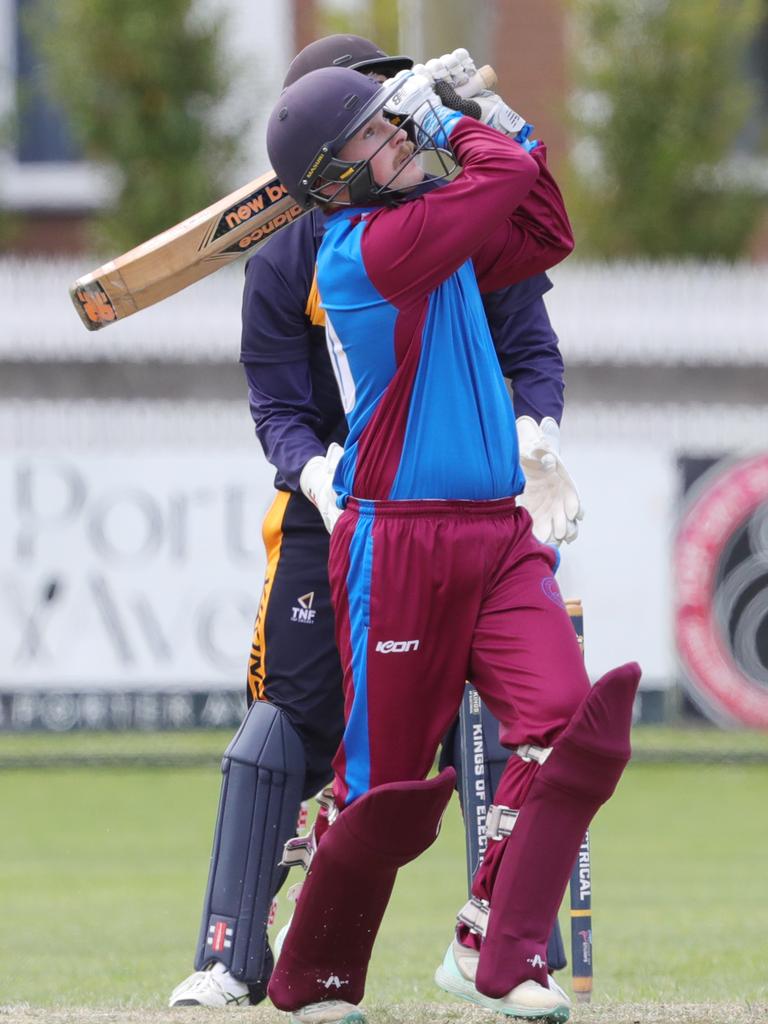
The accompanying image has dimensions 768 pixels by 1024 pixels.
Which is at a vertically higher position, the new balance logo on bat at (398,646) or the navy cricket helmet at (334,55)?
the navy cricket helmet at (334,55)

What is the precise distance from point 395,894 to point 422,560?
13.6 ft

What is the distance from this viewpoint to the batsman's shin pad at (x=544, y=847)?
163 inches

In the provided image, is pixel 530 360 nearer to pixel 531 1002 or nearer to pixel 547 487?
pixel 547 487

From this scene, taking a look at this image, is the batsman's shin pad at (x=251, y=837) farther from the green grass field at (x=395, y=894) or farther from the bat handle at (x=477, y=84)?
the bat handle at (x=477, y=84)

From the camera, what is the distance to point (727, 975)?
19.3ft

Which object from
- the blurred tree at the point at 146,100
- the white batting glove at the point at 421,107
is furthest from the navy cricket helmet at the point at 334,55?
the blurred tree at the point at 146,100

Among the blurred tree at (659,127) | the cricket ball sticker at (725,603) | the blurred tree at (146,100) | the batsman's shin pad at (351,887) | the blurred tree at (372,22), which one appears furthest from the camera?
the blurred tree at (372,22)

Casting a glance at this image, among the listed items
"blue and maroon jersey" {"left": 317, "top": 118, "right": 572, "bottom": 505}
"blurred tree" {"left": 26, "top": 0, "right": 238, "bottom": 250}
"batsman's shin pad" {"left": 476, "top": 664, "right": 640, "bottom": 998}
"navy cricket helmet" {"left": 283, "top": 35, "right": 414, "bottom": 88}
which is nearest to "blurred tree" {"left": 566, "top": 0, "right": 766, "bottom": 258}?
"blurred tree" {"left": 26, "top": 0, "right": 238, "bottom": 250}

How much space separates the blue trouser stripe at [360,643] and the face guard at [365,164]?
24.9 inches

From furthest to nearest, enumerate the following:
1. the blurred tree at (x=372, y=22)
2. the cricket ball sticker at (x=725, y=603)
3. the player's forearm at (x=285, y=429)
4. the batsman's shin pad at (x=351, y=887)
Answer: the blurred tree at (x=372, y=22)
the cricket ball sticker at (x=725, y=603)
the player's forearm at (x=285, y=429)
the batsman's shin pad at (x=351, y=887)

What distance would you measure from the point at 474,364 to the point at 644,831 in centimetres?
589

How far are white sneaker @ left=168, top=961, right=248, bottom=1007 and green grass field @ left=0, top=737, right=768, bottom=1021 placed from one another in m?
0.11

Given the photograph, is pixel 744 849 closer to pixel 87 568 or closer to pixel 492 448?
pixel 87 568

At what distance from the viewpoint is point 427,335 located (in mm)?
4320
